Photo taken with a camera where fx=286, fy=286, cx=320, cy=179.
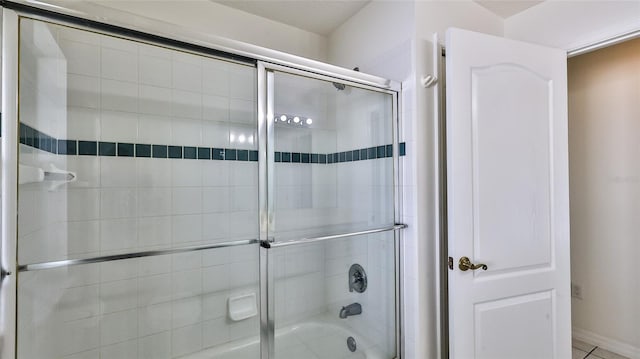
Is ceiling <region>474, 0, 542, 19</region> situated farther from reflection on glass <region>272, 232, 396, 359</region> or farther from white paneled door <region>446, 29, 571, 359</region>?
reflection on glass <region>272, 232, 396, 359</region>

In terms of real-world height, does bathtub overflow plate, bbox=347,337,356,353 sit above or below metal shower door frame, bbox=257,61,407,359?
below

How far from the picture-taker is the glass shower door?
154 centimetres

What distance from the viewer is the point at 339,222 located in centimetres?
166

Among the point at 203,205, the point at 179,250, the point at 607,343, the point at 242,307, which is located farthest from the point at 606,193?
the point at 179,250

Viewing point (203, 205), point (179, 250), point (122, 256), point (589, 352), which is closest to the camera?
point (122, 256)

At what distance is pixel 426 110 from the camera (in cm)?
156

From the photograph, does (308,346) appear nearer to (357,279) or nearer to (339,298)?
(339,298)

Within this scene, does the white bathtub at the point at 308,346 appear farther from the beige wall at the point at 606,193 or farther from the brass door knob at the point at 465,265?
the beige wall at the point at 606,193

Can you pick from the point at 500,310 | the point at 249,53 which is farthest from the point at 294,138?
the point at 500,310

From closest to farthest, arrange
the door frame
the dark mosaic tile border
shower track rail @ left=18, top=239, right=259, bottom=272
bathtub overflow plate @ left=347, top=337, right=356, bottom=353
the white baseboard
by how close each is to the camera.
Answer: shower track rail @ left=18, top=239, right=259, bottom=272
the dark mosaic tile border
the door frame
bathtub overflow plate @ left=347, top=337, right=356, bottom=353
the white baseboard

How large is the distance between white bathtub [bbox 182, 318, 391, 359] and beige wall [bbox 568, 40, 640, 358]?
5.89 ft

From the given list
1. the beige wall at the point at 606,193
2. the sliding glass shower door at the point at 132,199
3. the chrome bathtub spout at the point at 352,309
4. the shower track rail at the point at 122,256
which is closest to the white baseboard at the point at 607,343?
the beige wall at the point at 606,193

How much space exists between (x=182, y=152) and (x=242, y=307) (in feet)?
2.92

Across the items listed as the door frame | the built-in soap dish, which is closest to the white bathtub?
the built-in soap dish
